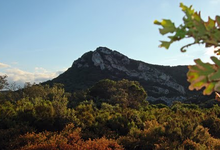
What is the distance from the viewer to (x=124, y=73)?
88.9 meters

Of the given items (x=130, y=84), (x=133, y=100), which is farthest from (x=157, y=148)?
(x=130, y=84)

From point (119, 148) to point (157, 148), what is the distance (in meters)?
1.27

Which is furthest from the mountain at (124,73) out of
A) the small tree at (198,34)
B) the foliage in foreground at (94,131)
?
the small tree at (198,34)

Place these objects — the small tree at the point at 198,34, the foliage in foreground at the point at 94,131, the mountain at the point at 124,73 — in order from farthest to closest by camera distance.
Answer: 1. the mountain at the point at 124,73
2. the foliage in foreground at the point at 94,131
3. the small tree at the point at 198,34

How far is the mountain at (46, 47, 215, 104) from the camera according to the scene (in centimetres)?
7769

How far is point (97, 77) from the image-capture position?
82.1 meters

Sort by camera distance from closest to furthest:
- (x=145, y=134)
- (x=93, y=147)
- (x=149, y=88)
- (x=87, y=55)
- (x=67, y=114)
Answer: (x=93, y=147)
(x=145, y=134)
(x=67, y=114)
(x=149, y=88)
(x=87, y=55)

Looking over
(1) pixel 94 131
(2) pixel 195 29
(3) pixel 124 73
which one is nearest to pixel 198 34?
(2) pixel 195 29

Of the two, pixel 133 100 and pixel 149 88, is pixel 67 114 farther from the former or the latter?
pixel 149 88

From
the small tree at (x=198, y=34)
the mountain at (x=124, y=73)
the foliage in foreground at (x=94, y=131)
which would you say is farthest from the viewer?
the mountain at (x=124, y=73)

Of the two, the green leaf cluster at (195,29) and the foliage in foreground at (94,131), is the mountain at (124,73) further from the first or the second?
the green leaf cluster at (195,29)

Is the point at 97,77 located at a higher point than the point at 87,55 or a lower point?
lower

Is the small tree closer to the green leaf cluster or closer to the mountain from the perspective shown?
the green leaf cluster

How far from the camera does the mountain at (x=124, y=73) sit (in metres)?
77.7
